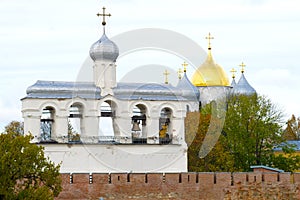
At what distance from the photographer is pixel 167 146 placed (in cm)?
3247

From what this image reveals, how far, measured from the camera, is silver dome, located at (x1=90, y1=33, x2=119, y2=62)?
33.9m

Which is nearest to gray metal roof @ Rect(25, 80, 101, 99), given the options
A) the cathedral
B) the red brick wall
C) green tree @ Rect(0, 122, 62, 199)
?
the cathedral

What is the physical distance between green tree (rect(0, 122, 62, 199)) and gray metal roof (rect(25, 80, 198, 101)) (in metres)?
6.98

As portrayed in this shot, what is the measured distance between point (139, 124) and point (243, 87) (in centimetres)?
2339

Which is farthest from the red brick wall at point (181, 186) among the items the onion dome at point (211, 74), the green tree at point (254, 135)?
the onion dome at point (211, 74)

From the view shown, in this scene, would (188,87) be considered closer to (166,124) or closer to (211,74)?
(211,74)

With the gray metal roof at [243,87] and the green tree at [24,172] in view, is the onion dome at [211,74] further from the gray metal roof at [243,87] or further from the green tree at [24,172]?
the green tree at [24,172]

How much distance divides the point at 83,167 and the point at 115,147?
1.17 meters

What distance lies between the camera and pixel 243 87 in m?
55.6

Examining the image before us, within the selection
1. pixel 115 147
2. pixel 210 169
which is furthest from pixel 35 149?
pixel 210 169

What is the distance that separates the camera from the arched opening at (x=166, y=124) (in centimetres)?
3288

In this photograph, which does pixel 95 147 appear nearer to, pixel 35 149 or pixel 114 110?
pixel 114 110

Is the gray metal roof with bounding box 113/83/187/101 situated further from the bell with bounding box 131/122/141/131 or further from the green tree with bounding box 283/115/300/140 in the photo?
the green tree with bounding box 283/115/300/140

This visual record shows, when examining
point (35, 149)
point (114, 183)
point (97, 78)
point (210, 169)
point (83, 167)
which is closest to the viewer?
point (35, 149)
